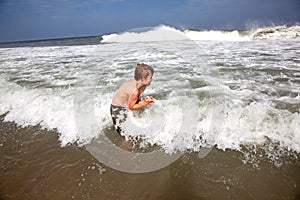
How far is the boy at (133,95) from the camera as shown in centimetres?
394

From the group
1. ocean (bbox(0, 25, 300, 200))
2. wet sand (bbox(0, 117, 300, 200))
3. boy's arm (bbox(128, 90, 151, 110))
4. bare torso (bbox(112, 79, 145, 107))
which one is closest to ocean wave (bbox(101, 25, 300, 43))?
ocean (bbox(0, 25, 300, 200))

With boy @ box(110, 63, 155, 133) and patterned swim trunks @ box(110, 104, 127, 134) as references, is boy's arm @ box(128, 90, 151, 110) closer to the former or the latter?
boy @ box(110, 63, 155, 133)

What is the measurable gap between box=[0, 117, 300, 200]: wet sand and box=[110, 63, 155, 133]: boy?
1001mm

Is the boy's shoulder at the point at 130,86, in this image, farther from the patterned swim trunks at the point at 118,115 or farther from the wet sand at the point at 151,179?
the wet sand at the point at 151,179

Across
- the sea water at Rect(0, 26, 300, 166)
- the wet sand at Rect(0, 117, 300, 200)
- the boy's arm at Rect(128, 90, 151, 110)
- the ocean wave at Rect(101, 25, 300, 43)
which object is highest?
the ocean wave at Rect(101, 25, 300, 43)

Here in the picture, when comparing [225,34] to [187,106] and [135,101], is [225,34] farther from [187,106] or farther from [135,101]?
[135,101]

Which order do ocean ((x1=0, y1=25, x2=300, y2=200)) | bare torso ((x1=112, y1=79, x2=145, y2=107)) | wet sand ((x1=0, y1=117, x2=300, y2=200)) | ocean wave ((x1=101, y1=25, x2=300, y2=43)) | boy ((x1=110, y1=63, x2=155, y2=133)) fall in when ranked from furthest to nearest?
ocean wave ((x1=101, y1=25, x2=300, y2=43)), bare torso ((x1=112, y1=79, x2=145, y2=107)), boy ((x1=110, y1=63, x2=155, y2=133)), ocean ((x1=0, y1=25, x2=300, y2=200)), wet sand ((x1=0, y1=117, x2=300, y2=200))

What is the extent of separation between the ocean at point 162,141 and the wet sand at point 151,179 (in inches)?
0.5

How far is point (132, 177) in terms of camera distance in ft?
10.6

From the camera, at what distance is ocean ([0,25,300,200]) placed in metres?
3.01

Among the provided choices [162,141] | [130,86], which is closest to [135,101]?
[130,86]

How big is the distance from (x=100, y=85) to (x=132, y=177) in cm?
446

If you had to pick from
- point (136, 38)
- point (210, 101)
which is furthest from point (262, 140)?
point (136, 38)

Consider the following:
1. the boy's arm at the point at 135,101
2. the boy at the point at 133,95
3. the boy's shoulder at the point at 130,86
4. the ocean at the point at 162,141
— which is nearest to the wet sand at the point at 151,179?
the ocean at the point at 162,141
